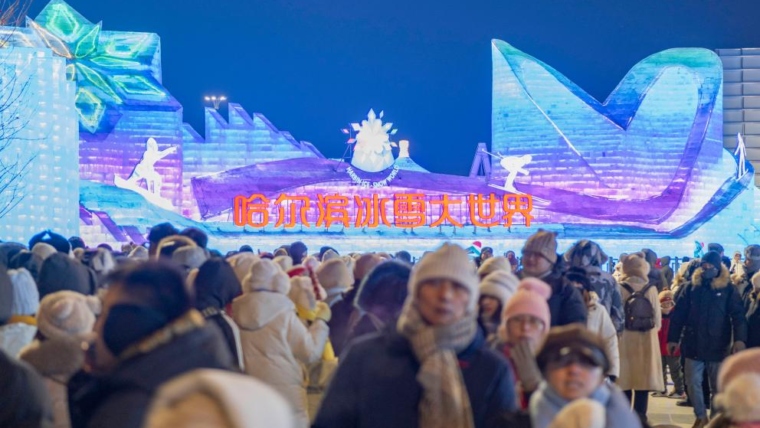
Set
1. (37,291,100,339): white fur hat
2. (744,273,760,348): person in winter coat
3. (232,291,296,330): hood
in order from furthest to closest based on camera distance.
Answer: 1. (744,273,760,348): person in winter coat
2. (232,291,296,330): hood
3. (37,291,100,339): white fur hat

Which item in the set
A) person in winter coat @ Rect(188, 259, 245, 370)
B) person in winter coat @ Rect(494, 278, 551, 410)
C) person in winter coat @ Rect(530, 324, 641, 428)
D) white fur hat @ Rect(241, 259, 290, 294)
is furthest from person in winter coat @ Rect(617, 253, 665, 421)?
person in winter coat @ Rect(530, 324, 641, 428)

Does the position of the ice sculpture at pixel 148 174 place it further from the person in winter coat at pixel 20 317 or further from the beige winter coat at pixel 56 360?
the beige winter coat at pixel 56 360

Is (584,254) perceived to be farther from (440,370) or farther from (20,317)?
(440,370)

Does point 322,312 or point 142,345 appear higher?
point 142,345

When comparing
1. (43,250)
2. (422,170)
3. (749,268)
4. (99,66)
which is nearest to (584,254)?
(749,268)

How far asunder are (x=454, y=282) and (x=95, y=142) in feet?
89.3

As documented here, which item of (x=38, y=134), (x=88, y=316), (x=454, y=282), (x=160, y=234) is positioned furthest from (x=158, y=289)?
(x=38, y=134)

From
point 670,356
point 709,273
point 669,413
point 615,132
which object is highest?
point 615,132

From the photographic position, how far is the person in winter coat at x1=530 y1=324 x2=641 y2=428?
390 cm

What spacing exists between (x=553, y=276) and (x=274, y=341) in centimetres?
161

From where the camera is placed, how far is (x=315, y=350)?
→ 6910 millimetres

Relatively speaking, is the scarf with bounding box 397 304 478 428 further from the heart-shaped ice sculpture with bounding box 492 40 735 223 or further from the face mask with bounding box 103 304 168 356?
the heart-shaped ice sculpture with bounding box 492 40 735 223

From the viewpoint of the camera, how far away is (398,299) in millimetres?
5609

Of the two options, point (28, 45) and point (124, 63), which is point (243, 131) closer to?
point (124, 63)
